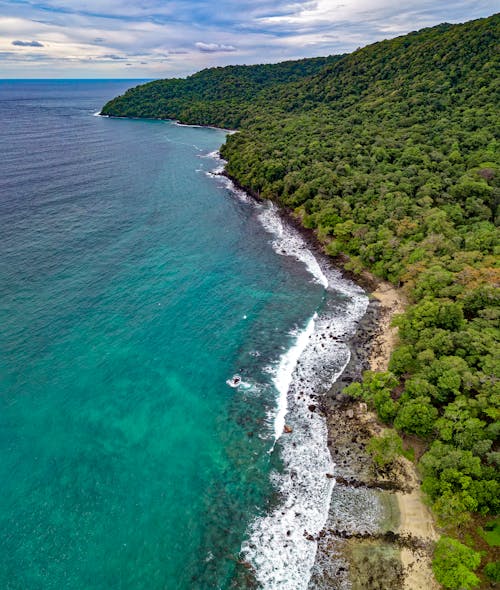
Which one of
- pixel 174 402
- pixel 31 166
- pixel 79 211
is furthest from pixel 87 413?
pixel 31 166

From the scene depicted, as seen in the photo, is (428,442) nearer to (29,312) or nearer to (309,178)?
(29,312)

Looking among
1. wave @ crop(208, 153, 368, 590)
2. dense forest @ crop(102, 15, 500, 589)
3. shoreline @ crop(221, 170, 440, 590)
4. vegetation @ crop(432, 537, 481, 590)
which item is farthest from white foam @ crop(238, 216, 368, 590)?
vegetation @ crop(432, 537, 481, 590)

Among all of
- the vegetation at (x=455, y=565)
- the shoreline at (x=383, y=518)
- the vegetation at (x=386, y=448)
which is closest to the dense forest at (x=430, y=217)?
the vegetation at (x=455, y=565)

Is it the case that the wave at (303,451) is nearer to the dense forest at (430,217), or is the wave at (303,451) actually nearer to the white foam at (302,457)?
the white foam at (302,457)

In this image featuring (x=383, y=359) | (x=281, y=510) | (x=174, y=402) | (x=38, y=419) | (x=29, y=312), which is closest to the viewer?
(x=281, y=510)

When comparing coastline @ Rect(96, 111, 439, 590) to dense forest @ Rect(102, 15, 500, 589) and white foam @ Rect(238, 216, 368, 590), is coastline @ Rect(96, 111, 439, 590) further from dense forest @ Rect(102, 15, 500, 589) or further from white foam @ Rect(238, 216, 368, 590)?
dense forest @ Rect(102, 15, 500, 589)

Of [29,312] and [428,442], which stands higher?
[428,442]
